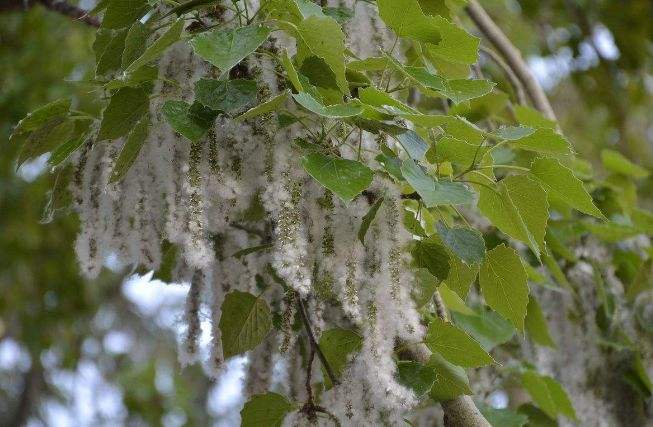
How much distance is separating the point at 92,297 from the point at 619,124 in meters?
2.18

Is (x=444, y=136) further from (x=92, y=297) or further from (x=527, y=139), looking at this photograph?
(x=92, y=297)

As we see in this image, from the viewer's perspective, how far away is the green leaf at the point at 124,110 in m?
0.80

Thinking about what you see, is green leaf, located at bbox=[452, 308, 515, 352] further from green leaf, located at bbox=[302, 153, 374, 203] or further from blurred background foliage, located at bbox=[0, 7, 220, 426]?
blurred background foliage, located at bbox=[0, 7, 220, 426]

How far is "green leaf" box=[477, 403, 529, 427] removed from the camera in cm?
108

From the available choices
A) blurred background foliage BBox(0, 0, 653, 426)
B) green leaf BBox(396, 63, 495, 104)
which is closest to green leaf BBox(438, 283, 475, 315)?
green leaf BBox(396, 63, 495, 104)

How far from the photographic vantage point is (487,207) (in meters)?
0.83

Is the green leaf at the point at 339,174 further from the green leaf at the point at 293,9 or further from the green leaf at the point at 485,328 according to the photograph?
the green leaf at the point at 485,328

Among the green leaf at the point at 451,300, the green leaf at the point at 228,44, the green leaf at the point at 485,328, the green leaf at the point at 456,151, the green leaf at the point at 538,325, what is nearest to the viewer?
the green leaf at the point at 228,44

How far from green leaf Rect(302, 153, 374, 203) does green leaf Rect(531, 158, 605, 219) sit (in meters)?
0.21

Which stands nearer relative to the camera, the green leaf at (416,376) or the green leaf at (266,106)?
the green leaf at (266,106)

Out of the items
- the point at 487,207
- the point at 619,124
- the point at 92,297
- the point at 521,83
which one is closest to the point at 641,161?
the point at 619,124

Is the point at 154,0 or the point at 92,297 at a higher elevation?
the point at 154,0

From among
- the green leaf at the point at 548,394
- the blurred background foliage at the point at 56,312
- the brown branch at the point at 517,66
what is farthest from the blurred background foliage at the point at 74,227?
the green leaf at the point at 548,394

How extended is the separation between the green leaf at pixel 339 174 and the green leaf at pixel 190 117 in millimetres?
99
